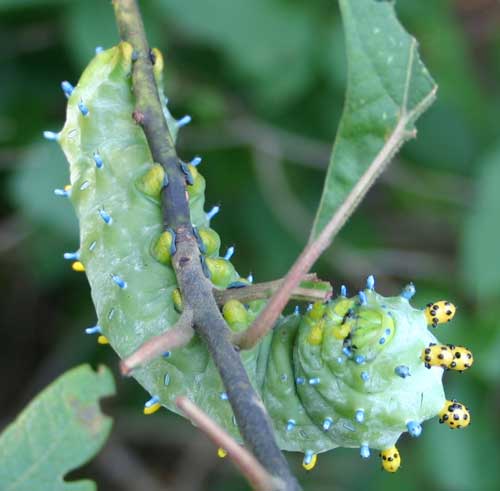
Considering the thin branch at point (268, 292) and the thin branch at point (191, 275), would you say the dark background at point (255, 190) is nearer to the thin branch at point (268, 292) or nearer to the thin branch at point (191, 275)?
the thin branch at point (191, 275)

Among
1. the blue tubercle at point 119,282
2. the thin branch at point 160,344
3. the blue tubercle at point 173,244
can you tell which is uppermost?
the blue tubercle at point 173,244

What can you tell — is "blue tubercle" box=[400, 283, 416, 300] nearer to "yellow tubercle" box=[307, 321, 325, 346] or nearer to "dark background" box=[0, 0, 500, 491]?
"yellow tubercle" box=[307, 321, 325, 346]

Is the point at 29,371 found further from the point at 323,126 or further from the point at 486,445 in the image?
the point at 486,445

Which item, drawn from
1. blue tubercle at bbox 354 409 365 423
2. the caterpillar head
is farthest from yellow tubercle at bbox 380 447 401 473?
blue tubercle at bbox 354 409 365 423

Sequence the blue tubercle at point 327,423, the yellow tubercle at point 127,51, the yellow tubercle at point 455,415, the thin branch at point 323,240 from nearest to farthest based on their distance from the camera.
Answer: the thin branch at point 323,240 → the yellow tubercle at point 455,415 → the blue tubercle at point 327,423 → the yellow tubercle at point 127,51

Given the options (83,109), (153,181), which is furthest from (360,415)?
(83,109)

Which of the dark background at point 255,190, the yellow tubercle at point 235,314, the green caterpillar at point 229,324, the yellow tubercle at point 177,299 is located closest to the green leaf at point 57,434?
the green caterpillar at point 229,324
